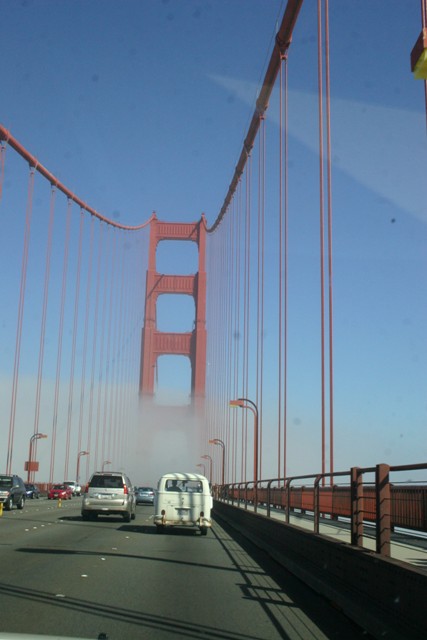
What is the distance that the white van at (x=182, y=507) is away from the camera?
1983cm

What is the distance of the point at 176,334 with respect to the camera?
6856 cm

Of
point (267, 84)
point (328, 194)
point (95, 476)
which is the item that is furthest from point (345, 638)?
point (267, 84)

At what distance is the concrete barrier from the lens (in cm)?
572

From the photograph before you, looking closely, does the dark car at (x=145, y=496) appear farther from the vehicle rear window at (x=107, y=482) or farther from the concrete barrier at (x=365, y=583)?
the concrete barrier at (x=365, y=583)

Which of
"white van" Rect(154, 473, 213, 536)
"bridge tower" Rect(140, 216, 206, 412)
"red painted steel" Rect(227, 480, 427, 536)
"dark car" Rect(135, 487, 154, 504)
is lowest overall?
"dark car" Rect(135, 487, 154, 504)

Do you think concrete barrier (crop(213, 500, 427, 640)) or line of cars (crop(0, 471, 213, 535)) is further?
line of cars (crop(0, 471, 213, 535))

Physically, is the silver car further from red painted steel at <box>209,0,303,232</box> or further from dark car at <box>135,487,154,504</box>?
dark car at <box>135,487,154,504</box>

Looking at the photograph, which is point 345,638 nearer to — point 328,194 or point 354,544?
point 354,544

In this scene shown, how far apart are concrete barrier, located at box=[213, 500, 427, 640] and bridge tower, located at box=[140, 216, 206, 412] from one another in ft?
179

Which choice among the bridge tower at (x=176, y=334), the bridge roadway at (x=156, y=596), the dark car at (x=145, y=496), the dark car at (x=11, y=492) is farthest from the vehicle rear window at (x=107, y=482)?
the bridge tower at (x=176, y=334)

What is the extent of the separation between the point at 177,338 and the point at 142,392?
5.71 metres

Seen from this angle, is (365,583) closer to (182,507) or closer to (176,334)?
A: (182,507)

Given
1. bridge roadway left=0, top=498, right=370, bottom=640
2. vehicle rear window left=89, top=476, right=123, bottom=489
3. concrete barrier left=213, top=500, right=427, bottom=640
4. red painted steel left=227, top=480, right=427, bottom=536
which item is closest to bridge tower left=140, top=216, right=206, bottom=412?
vehicle rear window left=89, top=476, right=123, bottom=489

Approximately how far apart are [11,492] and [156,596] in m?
26.8
